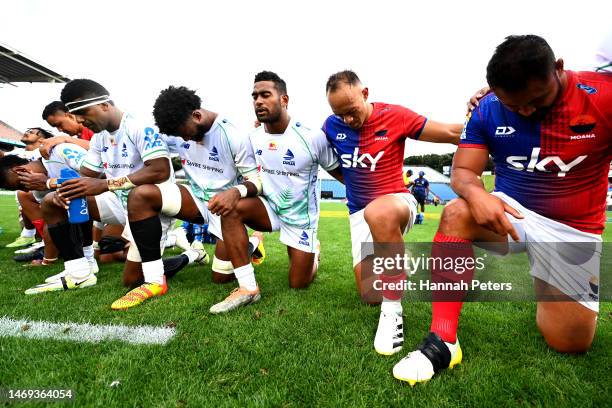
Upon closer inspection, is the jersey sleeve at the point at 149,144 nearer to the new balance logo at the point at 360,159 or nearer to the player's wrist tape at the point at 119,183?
the player's wrist tape at the point at 119,183

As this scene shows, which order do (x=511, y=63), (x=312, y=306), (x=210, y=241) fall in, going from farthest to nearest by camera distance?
(x=210, y=241) < (x=312, y=306) < (x=511, y=63)

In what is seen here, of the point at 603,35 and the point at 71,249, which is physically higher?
the point at 603,35

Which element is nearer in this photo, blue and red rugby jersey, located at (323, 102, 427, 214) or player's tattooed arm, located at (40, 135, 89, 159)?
blue and red rugby jersey, located at (323, 102, 427, 214)

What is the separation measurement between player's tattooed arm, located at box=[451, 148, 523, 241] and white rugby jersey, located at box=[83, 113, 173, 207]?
2.81 metres

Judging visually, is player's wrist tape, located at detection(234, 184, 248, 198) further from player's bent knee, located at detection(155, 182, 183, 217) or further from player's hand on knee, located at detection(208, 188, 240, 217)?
player's bent knee, located at detection(155, 182, 183, 217)

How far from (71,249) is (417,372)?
364 centimetres

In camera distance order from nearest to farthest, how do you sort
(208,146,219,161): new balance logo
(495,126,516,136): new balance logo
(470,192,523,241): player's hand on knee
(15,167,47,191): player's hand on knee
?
(470,192,523,241): player's hand on knee < (495,126,516,136): new balance logo < (208,146,219,161): new balance logo < (15,167,47,191): player's hand on knee

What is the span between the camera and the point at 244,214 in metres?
3.52

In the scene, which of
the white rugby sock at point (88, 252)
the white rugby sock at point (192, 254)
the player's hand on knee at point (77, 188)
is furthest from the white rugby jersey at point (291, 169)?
the white rugby sock at point (88, 252)

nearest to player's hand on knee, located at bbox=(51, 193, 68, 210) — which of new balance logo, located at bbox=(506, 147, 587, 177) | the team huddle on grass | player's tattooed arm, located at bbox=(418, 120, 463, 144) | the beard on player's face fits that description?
the team huddle on grass

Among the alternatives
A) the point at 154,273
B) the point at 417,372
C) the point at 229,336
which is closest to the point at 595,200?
the point at 417,372

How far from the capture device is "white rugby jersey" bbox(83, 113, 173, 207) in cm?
358

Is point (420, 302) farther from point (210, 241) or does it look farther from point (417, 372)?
Answer: point (210, 241)

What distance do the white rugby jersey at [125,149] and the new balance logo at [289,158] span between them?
1224mm
